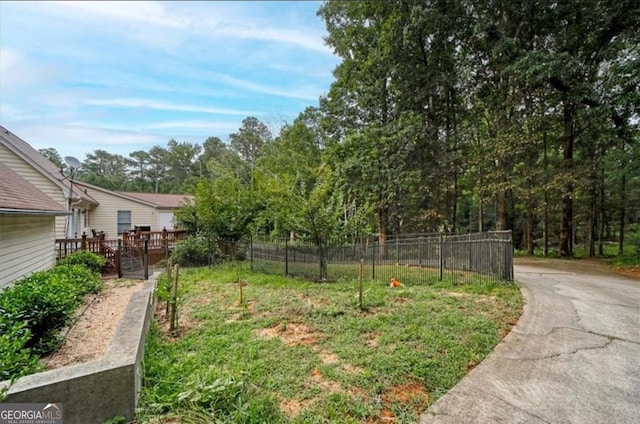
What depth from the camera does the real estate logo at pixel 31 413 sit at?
1988mm

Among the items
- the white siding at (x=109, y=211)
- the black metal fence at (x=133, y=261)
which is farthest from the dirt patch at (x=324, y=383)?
the white siding at (x=109, y=211)

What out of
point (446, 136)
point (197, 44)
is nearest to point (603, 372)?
point (446, 136)

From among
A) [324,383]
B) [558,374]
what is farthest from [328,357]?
[558,374]

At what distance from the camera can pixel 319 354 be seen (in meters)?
3.49

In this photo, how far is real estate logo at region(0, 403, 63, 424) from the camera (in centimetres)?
199

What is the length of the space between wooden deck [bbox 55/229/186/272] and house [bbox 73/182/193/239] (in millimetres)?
4320

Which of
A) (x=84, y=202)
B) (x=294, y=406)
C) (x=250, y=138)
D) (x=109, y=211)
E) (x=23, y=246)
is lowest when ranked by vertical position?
(x=294, y=406)

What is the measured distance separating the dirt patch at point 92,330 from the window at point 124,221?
42.1 ft

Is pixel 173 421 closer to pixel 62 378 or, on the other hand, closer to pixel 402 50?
pixel 62 378

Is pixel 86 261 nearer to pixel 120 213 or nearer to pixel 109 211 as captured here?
pixel 109 211

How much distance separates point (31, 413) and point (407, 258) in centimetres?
741

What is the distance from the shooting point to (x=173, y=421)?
2.31m

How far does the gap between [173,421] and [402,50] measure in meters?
14.8

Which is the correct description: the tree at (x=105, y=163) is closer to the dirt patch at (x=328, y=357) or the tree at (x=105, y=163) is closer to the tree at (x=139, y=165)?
the tree at (x=139, y=165)
